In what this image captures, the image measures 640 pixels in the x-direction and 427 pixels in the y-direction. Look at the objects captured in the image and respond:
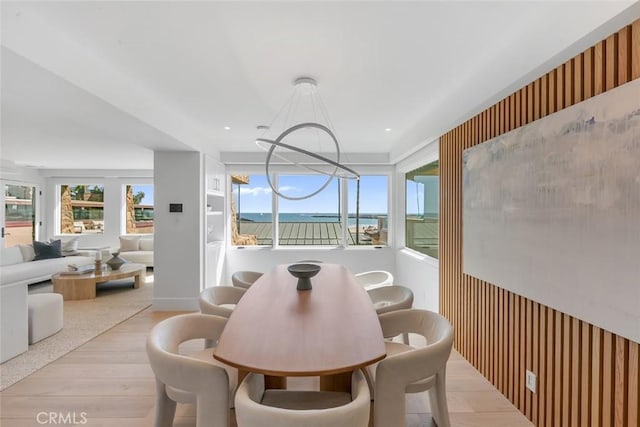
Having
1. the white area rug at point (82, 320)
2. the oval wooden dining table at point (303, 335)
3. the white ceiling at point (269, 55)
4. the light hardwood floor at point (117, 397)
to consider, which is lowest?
the light hardwood floor at point (117, 397)

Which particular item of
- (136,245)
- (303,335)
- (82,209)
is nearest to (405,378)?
(303,335)

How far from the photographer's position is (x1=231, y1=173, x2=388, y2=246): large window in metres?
5.92

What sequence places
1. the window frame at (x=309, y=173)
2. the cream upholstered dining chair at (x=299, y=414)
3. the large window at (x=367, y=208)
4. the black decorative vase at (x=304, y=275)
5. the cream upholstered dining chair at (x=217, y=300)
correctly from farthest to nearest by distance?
the large window at (x=367, y=208), the window frame at (x=309, y=173), the black decorative vase at (x=304, y=275), the cream upholstered dining chair at (x=217, y=300), the cream upholstered dining chair at (x=299, y=414)

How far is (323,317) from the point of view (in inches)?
70.8

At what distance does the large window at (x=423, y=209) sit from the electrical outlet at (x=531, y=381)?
6.71 feet

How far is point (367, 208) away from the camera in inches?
234

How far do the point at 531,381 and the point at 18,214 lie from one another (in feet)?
31.2

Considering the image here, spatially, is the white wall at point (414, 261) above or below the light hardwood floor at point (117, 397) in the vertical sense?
above

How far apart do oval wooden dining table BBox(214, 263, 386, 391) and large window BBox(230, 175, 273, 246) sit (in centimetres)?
354

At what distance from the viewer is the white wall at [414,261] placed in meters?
→ 3.99

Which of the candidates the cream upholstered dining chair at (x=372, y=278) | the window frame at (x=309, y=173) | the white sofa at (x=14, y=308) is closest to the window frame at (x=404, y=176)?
the window frame at (x=309, y=173)

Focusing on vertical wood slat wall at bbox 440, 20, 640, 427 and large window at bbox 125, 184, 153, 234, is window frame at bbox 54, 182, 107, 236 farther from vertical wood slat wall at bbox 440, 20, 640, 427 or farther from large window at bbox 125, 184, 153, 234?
vertical wood slat wall at bbox 440, 20, 640, 427

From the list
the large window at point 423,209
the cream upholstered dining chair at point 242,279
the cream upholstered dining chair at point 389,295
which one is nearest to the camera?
the cream upholstered dining chair at point 389,295

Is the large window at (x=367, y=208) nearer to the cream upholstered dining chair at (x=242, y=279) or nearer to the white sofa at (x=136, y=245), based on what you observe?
the cream upholstered dining chair at (x=242, y=279)
